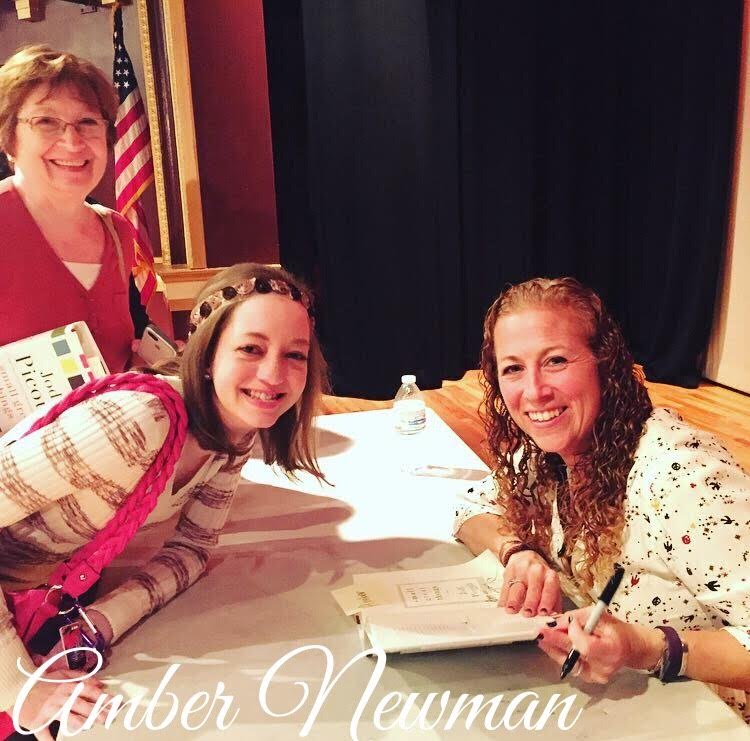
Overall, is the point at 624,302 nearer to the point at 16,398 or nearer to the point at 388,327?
the point at 388,327

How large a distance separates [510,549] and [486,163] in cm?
377

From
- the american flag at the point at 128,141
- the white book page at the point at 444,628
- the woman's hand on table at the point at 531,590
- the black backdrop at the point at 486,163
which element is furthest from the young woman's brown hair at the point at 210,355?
the black backdrop at the point at 486,163

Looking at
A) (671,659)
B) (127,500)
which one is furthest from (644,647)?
(127,500)

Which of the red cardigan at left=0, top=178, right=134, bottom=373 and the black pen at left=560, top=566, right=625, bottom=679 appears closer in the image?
the black pen at left=560, top=566, right=625, bottom=679

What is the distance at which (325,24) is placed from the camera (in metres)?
4.04

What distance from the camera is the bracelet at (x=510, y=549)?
121 centimetres

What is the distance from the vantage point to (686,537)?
931 mm

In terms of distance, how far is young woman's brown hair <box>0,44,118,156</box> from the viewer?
1.40 metres

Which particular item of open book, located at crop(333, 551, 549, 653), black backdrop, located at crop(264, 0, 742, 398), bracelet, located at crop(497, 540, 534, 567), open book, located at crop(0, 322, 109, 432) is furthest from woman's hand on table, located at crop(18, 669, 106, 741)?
black backdrop, located at crop(264, 0, 742, 398)

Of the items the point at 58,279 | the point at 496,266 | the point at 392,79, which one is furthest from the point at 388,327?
the point at 58,279

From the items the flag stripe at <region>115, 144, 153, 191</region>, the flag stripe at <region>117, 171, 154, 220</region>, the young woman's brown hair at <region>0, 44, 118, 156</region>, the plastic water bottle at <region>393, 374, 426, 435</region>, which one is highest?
the young woman's brown hair at <region>0, 44, 118, 156</region>

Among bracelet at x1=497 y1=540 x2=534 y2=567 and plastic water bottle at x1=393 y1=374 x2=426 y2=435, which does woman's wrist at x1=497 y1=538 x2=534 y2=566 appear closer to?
bracelet at x1=497 y1=540 x2=534 y2=567

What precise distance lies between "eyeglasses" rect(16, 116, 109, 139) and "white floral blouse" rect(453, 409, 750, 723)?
1.18 meters

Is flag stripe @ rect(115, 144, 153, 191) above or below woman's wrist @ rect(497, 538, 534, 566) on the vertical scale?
above
